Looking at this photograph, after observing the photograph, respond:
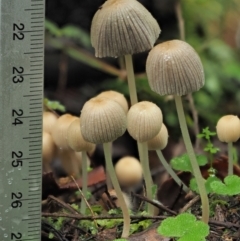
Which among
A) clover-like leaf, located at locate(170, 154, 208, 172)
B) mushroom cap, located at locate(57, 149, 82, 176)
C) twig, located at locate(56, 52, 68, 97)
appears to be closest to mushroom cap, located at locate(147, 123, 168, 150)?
clover-like leaf, located at locate(170, 154, 208, 172)

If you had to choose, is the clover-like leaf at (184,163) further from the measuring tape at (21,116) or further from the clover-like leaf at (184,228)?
the measuring tape at (21,116)

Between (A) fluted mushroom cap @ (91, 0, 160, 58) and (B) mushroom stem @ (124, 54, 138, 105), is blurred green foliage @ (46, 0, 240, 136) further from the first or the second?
(A) fluted mushroom cap @ (91, 0, 160, 58)

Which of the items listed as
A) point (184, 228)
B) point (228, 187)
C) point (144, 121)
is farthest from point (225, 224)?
point (144, 121)

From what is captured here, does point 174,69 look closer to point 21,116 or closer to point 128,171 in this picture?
point 21,116

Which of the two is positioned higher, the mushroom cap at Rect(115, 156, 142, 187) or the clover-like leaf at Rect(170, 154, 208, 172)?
the clover-like leaf at Rect(170, 154, 208, 172)

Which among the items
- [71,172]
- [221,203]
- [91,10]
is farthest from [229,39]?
[221,203]

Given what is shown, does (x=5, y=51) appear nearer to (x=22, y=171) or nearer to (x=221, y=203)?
(x=22, y=171)

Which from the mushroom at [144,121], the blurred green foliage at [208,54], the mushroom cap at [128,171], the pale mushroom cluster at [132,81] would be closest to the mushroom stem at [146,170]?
the pale mushroom cluster at [132,81]

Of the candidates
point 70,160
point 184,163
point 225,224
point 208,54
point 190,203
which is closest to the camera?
point 225,224
